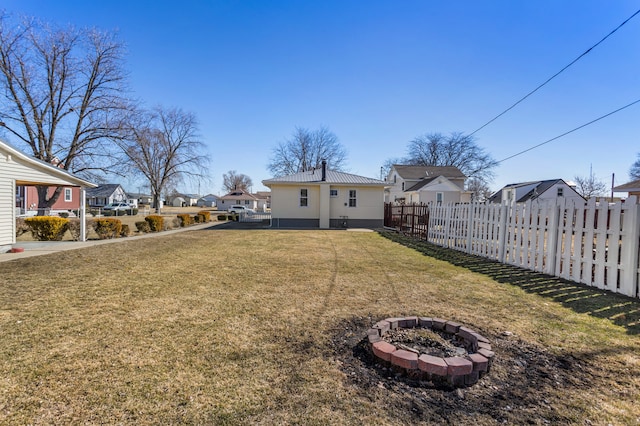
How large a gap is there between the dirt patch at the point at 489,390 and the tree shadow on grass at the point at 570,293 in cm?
175

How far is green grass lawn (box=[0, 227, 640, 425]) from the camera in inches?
80.8

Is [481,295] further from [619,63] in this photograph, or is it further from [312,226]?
[312,226]

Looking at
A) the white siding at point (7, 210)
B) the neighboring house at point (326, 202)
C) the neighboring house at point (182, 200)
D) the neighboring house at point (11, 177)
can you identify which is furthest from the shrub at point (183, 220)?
the neighboring house at point (182, 200)

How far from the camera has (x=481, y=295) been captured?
4891mm

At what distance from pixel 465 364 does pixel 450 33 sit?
43.0 feet

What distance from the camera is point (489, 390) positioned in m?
2.30

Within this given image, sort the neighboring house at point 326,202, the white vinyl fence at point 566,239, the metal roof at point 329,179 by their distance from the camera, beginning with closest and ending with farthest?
1. the white vinyl fence at point 566,239
2. the metal roof at point 329,179
3. the neighboring house at point 326,202

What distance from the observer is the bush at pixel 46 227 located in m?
11.5

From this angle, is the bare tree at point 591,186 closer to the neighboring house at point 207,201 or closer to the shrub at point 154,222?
the shrub at point 154,222

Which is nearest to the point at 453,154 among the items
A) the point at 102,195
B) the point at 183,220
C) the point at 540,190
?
the point at 540,190

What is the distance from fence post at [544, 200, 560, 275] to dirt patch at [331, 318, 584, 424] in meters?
4.02

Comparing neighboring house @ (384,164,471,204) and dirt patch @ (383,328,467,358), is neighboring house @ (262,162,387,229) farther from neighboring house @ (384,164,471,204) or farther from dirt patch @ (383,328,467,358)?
dirt patch @ (383,328,467,358)

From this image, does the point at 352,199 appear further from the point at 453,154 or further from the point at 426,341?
the point at 453,154

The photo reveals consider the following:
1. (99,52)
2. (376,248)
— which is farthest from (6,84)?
(376,248)
